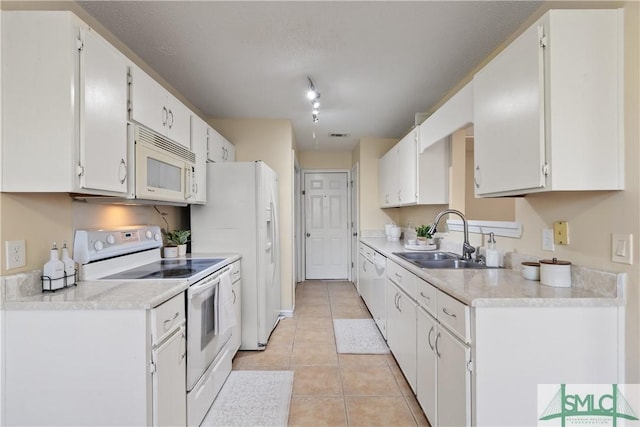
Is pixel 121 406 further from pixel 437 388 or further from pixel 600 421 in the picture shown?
pixel 600 421

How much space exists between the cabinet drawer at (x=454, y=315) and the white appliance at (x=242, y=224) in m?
1.74

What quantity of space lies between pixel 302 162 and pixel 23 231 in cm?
454

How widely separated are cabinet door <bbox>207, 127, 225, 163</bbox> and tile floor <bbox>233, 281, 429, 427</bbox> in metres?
1.88

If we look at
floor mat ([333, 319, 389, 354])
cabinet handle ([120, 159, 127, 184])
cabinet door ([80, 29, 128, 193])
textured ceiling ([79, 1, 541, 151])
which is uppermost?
textured ceiling ([79, 1, 541, 151])

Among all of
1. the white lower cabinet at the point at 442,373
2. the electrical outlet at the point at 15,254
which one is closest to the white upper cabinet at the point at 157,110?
the electrical outlet at the point at 15,254

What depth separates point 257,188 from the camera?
9.16 feet

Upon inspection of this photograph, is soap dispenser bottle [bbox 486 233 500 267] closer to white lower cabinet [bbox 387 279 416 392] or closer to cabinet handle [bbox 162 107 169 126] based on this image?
white lower cabinet [bbox 387 279 416 392]

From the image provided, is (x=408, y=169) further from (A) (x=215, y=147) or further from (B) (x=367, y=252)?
(A) (x=215, y=147)

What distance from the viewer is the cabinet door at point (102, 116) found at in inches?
53.6

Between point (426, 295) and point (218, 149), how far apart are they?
2439 mm

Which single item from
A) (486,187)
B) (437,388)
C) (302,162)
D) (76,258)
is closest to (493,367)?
(437,388)

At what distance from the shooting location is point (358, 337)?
3.15 meters

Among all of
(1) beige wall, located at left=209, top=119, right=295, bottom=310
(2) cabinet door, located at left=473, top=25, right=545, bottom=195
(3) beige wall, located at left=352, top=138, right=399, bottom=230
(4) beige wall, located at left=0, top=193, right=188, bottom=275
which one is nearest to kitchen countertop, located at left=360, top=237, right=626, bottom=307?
(2) cabinet door, located at left=473, top=25, right=545, bottom=195

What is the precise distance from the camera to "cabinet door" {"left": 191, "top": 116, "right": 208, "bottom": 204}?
2.54 metres
